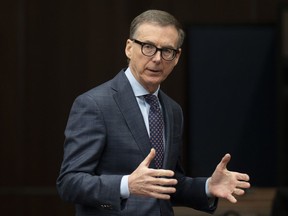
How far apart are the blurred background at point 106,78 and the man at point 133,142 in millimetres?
2290

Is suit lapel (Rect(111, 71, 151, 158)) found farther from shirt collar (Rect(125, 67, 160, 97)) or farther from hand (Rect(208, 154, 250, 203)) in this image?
hand (Rect(208, 154, 250, 203))

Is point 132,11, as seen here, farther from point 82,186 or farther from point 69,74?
point 82,186

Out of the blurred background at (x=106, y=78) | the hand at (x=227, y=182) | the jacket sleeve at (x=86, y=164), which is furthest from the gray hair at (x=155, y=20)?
the blurred background at (x=106, y=78)

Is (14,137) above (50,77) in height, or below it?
below

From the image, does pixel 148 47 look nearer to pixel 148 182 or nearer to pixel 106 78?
pixel 148 182

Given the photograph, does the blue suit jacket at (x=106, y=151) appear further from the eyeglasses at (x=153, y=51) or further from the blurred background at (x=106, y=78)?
the blurred background at (x=106, y=78)

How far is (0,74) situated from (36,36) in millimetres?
359

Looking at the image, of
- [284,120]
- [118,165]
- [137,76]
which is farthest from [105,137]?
[284,120]

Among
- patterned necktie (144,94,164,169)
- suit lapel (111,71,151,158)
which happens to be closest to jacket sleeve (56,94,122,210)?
suit lapel (111,71,151,158)

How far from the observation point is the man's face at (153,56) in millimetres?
2434

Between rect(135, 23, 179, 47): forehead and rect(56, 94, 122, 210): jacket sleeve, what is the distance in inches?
11.4

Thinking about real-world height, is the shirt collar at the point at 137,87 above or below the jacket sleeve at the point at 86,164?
above

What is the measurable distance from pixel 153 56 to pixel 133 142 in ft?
1.00

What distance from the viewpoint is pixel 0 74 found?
16.0 ft
